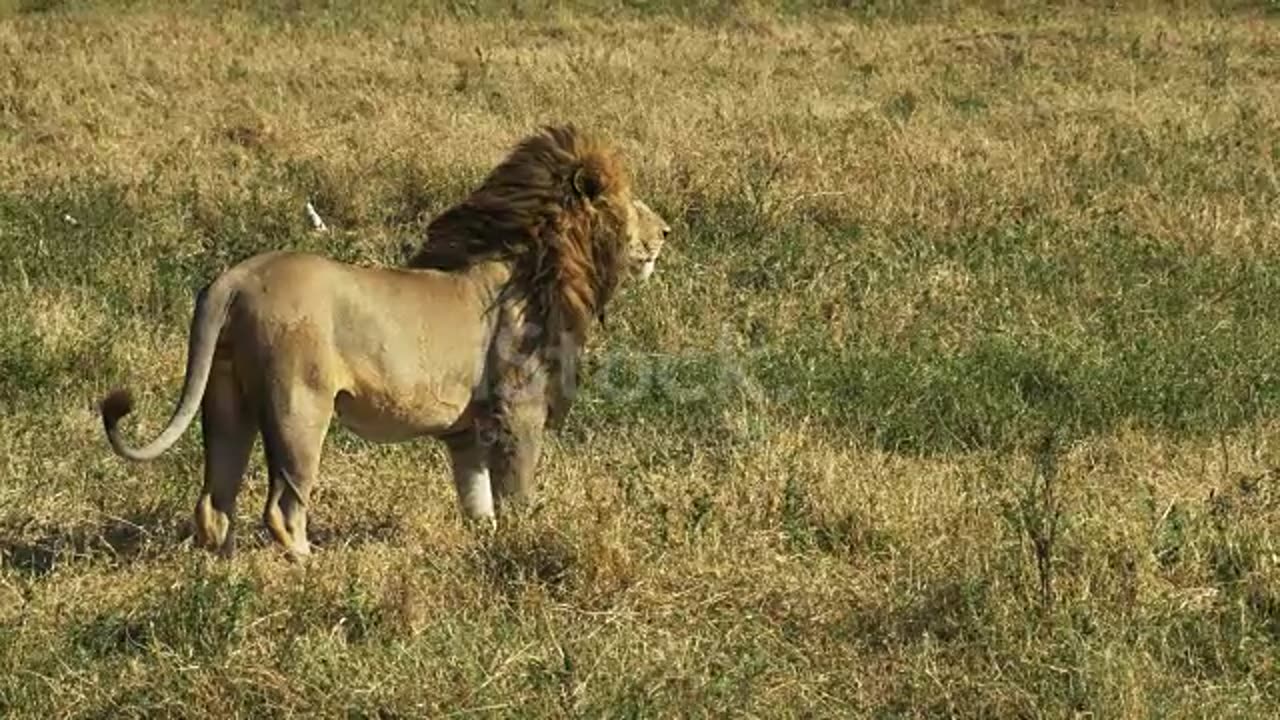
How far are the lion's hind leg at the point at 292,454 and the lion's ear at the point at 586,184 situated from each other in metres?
1.28

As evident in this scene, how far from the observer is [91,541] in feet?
19.9

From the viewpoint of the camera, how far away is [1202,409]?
7578 millimetres

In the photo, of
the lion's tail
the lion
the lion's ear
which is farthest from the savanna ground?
the lion's ear

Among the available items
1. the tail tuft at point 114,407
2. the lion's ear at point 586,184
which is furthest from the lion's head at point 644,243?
the tail tuft at point 114,407

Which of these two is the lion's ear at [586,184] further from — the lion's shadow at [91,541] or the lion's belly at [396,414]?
the lion's shadow at [91,541]

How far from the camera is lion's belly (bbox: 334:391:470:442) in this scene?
18.7ft

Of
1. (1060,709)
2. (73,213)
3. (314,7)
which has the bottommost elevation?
(314,7)

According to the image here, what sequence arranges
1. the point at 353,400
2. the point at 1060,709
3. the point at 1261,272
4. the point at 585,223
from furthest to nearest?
the point at 1261,272 → the point at 585,223 → the point at 353,400 → the point at 1060,709

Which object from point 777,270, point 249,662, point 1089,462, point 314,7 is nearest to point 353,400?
point 249,662

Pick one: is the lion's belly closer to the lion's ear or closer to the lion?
the lion

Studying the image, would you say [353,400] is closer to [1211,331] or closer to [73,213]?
[1211,331]

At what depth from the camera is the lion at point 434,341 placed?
5465mm

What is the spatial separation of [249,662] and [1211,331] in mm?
5650

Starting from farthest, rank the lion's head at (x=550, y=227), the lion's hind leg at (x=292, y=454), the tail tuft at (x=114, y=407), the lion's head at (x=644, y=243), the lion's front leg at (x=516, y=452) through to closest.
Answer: the lion's head at (x=644, y=243), the lion's head at (x=550, y=227), the lion's front leg at (x=516, y=452), the lion's hind leg at (x=292, y=454), the tail tuft at (x=114, y=407)
